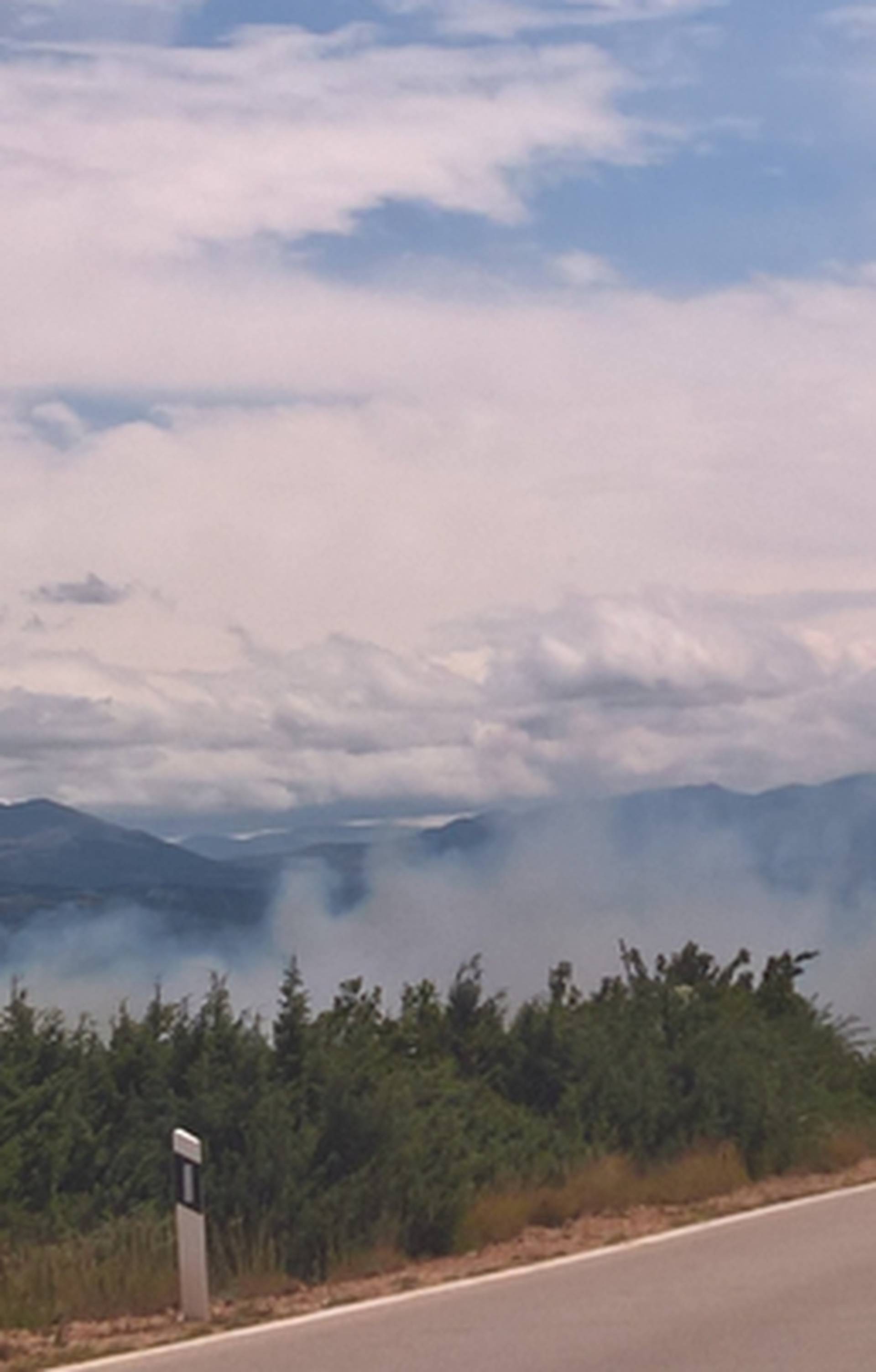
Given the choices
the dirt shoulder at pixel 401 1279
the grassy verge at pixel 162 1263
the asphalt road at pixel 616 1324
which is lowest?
the asphalt road at pixel 616 1324

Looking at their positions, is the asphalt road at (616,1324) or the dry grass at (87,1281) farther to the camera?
the dry grass at (87,1281)

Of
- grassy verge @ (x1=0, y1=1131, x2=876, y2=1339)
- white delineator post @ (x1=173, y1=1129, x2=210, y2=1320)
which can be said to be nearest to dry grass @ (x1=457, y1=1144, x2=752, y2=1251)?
grassy verge @ (x1=0, y1=1131, x2=876, y2=1339)

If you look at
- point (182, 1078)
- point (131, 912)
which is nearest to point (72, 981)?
point (131, 912)

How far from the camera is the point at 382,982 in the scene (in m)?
25.4

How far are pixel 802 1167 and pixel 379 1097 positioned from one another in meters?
6.41

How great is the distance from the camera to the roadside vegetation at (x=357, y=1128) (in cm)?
1493

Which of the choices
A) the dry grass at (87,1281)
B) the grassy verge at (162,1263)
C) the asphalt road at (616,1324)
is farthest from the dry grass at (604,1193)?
the dry grass at (87,1281)

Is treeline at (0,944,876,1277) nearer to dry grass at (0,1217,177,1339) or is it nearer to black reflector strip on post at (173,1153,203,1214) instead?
dry grass at (0,1217,177,1339)

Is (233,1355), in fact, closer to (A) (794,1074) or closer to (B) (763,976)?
(A) (794,1074)

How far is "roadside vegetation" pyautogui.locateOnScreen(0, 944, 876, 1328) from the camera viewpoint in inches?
588

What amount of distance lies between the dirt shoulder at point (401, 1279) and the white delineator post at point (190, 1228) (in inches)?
5.3

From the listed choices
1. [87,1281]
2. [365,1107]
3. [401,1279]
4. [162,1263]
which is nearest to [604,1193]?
[365,1107]

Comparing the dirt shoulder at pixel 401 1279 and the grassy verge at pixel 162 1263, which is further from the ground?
the grassy verge at pixel 162 1263

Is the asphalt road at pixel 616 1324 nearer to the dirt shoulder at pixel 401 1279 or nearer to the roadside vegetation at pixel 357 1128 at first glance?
the dirt shoulder at pixel 401 1279
